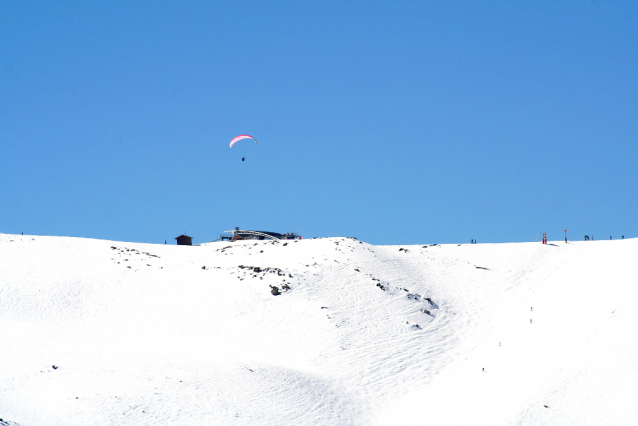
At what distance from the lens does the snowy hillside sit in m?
26.7

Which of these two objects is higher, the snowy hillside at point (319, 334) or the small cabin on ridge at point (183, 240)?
the small cabin on ridge at point (183, 240)

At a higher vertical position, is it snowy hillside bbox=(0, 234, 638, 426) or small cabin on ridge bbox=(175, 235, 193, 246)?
small cabin on ridge bbox=(175, 235, 193, 246)

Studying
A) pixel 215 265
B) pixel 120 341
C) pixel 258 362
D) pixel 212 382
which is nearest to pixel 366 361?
pixel 258 362

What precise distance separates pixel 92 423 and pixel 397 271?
25365 millimetres

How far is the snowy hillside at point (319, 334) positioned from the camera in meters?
26.7

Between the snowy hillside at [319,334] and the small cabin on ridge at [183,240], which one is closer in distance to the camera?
the snowy hillside at [319,334]

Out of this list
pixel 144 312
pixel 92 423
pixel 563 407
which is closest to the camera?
pixel 92 423

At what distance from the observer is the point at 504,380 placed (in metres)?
30.2

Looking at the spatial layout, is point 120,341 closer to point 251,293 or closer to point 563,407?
point 251,293

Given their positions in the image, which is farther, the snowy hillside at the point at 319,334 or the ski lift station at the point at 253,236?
the ski lift station at the point at 253,236

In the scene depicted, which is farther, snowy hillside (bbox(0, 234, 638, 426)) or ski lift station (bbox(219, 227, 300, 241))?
ski lift station (bbox(219, 227, 300, 241))

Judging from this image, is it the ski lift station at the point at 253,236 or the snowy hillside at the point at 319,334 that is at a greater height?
the ski lift station at the point at 253,236

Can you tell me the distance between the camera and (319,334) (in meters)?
35.3

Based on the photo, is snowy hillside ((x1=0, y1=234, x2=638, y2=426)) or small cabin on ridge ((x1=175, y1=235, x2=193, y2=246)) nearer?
snowy hillside ((x1=0, y1=234, x2=638, y2=426))
